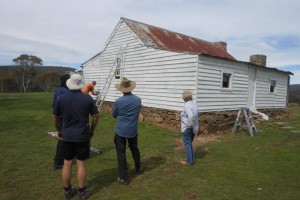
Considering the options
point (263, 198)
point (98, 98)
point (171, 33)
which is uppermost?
point (171, 33)

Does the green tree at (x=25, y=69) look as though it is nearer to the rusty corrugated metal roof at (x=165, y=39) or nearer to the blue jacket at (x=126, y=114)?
the rusty corrugated metal roof at (x=165, y=39)

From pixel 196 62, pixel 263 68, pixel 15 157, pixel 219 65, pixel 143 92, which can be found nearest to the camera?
pixel 15 157

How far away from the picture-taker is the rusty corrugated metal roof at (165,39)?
15.2m

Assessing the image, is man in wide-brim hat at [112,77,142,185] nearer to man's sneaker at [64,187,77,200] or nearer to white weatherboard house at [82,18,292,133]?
man's sneaker at [64,187,77,200]

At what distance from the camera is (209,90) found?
12469 mm

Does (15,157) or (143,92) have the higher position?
Answer: (143,92)

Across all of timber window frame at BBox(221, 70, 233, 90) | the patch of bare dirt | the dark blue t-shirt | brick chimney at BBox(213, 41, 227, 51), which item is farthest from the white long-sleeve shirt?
brick chimney at BBox(213, 41, 227, 51)

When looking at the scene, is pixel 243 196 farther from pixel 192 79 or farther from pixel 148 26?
pixel 148 26

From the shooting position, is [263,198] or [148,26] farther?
[148,26]

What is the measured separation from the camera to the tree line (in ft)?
233

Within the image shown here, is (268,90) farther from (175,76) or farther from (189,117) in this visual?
(189,117)

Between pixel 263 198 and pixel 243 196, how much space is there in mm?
378

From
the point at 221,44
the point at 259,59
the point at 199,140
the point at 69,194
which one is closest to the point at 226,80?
the point at 199,140

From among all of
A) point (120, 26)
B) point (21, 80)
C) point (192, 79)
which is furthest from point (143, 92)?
point (21, 80)
